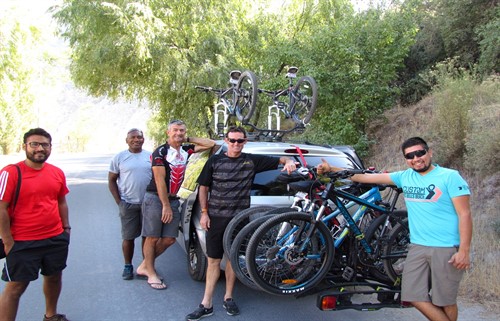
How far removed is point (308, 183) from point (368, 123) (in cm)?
1009

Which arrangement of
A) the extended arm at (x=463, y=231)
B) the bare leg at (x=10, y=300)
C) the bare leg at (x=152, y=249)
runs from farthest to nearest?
the bare leg at (x=152, y=249)
the bare leg at (x=10, y=300)
the extended arm at (x=463, y=231)

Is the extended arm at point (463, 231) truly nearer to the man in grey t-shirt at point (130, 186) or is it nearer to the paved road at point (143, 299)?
the paved road at point (143, 299)

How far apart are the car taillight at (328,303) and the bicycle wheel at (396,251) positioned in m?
0.73

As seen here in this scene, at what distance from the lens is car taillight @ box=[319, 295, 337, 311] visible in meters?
3.40

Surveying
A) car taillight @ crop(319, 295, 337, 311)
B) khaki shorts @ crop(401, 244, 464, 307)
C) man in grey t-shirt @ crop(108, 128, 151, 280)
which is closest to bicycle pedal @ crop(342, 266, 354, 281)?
car taillight @ crop(319, 295, 337, 311)

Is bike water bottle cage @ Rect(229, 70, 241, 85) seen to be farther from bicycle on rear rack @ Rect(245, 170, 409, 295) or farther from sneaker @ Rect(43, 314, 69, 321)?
sneaker @ Rect(43, 314, 69, 321)

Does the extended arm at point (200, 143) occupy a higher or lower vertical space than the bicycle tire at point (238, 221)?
higher

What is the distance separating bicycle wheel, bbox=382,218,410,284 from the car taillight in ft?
2.38

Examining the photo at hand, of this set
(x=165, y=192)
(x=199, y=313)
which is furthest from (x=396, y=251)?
(x=165, y=192)

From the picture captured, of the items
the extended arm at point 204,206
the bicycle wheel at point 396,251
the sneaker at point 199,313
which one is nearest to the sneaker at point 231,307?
the sneaker at point 199,313

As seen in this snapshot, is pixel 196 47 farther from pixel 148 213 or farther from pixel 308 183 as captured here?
pixel 308 183

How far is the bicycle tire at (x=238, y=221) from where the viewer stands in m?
4.02

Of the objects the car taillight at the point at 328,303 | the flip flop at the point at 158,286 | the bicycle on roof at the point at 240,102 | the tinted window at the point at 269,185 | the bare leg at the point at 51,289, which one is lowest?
the flip flop at the point at 158,286

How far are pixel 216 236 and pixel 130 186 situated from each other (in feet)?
5.77
